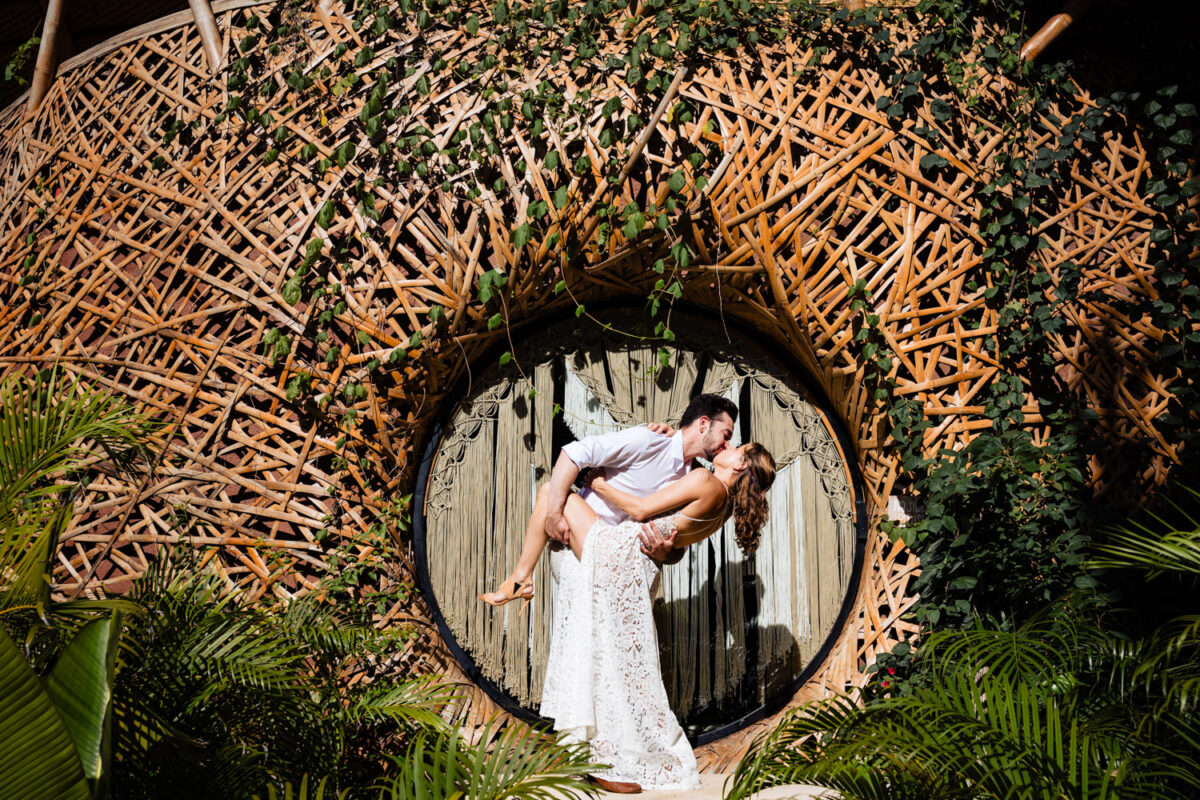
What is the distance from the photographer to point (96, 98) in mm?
4105

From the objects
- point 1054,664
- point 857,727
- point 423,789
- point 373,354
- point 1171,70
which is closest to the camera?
point 423,789

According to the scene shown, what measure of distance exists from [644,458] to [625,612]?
1.74ft

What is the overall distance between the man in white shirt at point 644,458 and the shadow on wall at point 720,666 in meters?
0.62

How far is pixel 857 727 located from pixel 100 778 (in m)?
1.97

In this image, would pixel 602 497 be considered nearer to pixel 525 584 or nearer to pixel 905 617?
pixel 525 584

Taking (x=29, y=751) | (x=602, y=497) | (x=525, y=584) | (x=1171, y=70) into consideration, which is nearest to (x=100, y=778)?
(x=29, y=751)

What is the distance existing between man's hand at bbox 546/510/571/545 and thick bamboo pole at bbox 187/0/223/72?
2.29 m

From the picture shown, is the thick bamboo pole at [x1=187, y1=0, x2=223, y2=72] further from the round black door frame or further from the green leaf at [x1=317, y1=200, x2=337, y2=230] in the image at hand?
the round black door frame

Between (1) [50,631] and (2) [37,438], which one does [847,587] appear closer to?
(1) [50,631]

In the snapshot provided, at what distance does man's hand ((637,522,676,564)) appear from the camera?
3.34 m

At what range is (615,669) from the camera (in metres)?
3.24

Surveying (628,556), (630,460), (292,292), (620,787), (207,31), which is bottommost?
(620,787)

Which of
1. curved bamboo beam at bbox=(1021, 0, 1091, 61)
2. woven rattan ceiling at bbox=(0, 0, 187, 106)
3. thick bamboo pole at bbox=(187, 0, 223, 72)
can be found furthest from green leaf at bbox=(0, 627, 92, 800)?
curved bamboo beam at bbox=(1021, 0, 1091, 61)

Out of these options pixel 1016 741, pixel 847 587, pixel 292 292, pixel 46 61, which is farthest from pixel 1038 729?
pixel 46 61
